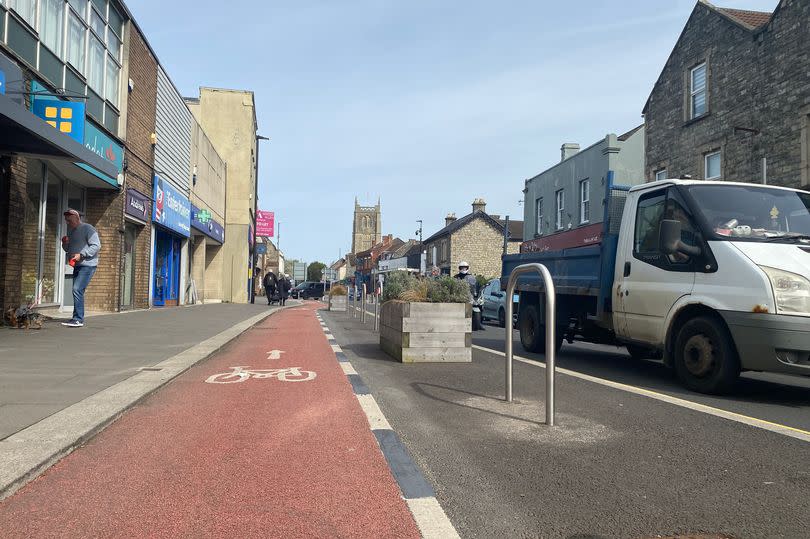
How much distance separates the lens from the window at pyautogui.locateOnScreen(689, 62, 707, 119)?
20812 millimetres

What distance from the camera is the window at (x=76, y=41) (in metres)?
12.1

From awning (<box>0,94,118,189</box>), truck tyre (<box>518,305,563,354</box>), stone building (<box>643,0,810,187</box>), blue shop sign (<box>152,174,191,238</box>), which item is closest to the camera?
awning (<box>0,94,118,189</box>)

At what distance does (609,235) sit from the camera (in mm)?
7500

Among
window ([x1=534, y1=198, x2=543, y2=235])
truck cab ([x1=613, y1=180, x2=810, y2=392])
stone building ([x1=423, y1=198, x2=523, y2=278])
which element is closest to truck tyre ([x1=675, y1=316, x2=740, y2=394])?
truck cab ([x1=613, y1=180, x2=810, y2=392])

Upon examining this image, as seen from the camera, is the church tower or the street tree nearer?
the church tower

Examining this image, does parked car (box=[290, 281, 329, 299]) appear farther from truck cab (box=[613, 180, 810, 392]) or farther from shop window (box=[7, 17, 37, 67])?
truck cab (box=[613, 180, 810, 392])

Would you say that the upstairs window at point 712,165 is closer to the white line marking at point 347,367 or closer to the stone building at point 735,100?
the stone building at point 735,100

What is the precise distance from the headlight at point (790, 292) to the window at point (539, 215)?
26.9m

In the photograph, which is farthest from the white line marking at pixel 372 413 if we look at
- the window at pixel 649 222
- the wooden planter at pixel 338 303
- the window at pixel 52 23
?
the wooden planter at pixel 338 303

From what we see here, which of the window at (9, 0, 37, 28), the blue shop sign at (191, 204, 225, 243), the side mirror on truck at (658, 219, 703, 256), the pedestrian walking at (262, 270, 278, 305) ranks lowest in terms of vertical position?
the pedestrian walking at (262, 270, 278, 305)

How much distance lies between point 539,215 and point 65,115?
25635 mm

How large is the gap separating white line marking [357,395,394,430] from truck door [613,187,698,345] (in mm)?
3328

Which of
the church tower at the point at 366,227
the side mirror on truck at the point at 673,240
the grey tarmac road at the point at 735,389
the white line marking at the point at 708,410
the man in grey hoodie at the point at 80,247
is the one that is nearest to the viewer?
the white line marking at the point at 708,410

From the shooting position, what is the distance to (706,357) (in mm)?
5637
